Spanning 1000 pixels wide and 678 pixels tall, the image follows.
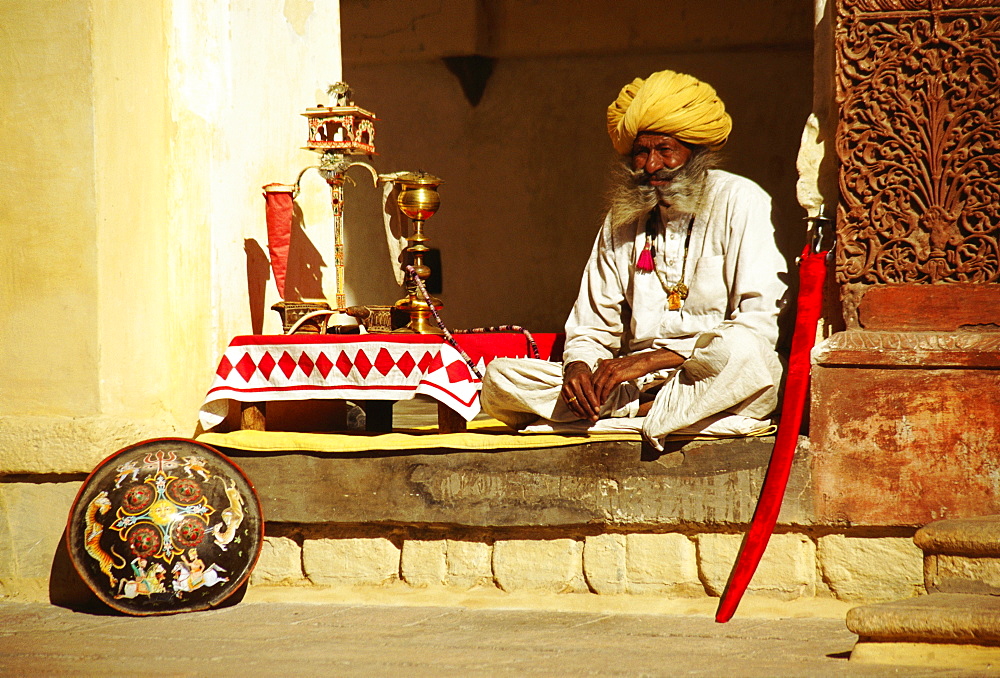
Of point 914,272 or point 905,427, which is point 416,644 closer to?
point 905,427

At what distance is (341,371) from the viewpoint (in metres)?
4.32

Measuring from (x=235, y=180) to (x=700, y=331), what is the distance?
2306 millimetres

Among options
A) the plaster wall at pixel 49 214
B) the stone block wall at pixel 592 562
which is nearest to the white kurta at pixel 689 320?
the stone block wall at pixel 592 562

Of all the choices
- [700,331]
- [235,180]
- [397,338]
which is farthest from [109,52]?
[700,331]

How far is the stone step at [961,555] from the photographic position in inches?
134

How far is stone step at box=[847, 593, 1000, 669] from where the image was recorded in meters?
2.96

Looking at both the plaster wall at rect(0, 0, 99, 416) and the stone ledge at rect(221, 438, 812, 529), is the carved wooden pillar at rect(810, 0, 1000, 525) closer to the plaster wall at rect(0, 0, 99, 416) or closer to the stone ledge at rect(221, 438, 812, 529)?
the stone ledge at rect(221, 438, 812, 529)

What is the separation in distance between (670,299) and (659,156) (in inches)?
22.7

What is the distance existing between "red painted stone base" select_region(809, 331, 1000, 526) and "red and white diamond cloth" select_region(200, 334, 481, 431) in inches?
54.6

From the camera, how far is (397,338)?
168 inches

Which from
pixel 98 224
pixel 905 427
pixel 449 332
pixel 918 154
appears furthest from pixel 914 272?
pixel 98 224

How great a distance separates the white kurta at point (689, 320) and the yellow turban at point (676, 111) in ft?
0.64

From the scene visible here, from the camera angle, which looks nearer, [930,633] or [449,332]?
[930,633]

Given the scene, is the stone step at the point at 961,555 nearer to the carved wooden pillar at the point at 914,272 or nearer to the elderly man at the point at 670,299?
the carved wooden pillar at the point at 914,272
